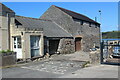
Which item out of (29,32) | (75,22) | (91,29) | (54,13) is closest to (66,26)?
(75,22)

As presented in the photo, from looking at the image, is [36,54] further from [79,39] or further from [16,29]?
[79,39]

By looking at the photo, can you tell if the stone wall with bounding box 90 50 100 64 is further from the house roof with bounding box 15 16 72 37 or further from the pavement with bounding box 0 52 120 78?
the house roof with bounding box 15 16 72 37

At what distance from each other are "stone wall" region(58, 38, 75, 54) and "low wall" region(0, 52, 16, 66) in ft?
28.2

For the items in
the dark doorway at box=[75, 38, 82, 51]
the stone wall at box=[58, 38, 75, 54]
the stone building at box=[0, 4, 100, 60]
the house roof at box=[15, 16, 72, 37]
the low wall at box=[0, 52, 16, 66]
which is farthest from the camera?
the dark doorway at box=[75, 38, 82, 51]

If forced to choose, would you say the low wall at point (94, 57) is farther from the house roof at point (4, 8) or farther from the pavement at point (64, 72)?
the house roof at point (4, 8)

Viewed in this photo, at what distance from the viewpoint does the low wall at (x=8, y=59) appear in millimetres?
11142

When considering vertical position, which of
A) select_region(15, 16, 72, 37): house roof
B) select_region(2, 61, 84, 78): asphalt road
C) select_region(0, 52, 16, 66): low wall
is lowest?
select_region(2, 61, 84, 78): asphalt road

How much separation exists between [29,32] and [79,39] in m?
12.0

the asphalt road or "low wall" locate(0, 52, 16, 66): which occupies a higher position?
"low wall" locate(0, 52, 16, 66)

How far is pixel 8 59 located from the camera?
11.6 meters

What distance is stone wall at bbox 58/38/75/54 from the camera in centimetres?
1988

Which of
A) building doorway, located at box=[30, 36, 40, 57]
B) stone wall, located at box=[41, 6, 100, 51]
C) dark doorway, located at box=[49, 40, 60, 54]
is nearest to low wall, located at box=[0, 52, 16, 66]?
building doorway, located at box=[30, 36, 40, 57]

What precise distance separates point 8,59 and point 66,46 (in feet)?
34.8

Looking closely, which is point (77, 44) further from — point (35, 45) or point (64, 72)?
point (64, 72)
